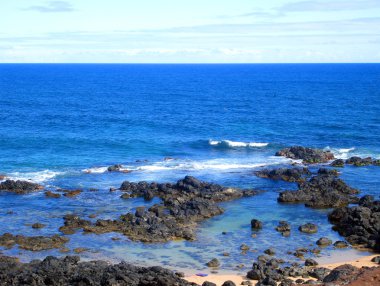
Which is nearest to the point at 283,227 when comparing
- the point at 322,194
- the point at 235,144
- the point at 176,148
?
the point at 322,194

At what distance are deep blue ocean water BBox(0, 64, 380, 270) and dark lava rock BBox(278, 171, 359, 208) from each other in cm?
163

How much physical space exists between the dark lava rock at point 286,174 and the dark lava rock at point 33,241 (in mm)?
30517

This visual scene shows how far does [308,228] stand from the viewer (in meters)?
51.0

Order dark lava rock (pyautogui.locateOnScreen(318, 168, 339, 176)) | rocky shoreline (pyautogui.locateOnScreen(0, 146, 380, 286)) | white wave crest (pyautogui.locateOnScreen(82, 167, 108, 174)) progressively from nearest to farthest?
1. rocky shoreline (pyautogui.locateOnScreen(0, 146, 380, 286))
2. dark lava rock (pyautogui.locateOnScreen(318, 168, 339, 176))
3. white wave crest (pyautogui.locateOnScreen(82, 167, 108, 174))

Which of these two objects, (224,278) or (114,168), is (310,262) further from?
(114,168)

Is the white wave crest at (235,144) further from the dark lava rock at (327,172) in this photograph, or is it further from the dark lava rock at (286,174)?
the dark lava rock at (327,172)

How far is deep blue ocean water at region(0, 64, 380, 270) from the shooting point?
1925 inches

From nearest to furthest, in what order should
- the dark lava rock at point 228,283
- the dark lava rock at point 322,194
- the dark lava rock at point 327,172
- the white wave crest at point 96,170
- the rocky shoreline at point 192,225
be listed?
the rocky shoreline at point 192,225 → the dark lava rock at point 228,283 → the dark lava rock at point 322,194 → the dark lava rock at point 327,172 → the white wave crest at point 96,170

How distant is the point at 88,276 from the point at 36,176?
37.1m

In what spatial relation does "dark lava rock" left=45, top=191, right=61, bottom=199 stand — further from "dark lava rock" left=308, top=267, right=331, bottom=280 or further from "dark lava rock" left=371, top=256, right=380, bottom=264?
"dark lava rock" left=371, top=256, right=380, bottom=264

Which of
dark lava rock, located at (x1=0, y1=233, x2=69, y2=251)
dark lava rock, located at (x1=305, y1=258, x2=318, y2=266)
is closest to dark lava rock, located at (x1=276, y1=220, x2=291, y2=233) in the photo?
dark lava rock, located at (x1=305, y1=258, x2=318, y2=266)

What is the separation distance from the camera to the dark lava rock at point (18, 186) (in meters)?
62.5

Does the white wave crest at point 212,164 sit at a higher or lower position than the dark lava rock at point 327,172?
lower

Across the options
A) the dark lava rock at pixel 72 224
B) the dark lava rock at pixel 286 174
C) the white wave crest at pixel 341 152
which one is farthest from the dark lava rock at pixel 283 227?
the white wave crest at pixel 341 152
